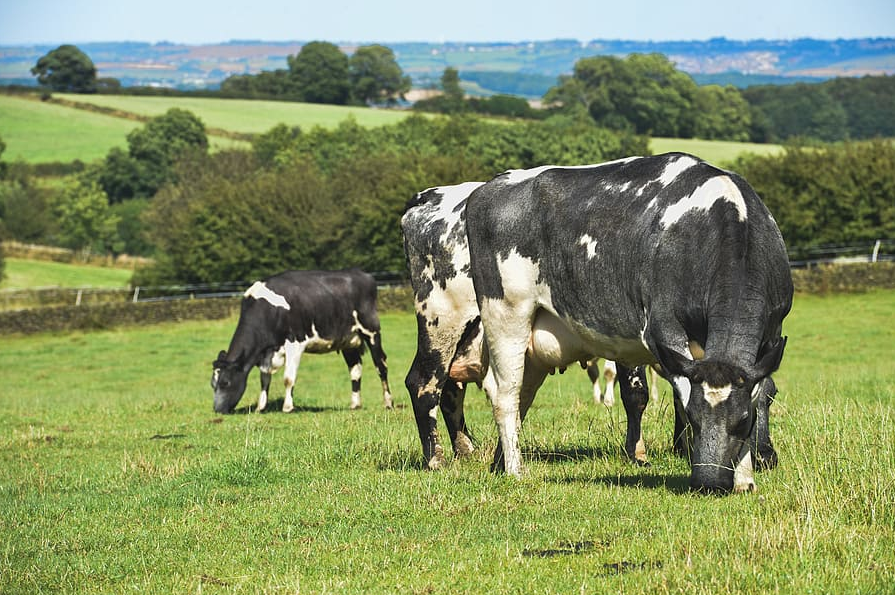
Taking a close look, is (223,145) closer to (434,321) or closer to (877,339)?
(877,339)

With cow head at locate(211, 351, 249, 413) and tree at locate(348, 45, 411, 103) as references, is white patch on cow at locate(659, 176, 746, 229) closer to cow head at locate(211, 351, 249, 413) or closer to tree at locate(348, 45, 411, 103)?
cow head at locate(211, 351, 249, 413)

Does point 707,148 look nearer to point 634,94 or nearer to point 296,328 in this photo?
point 634,94

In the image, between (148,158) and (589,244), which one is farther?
(148,158)

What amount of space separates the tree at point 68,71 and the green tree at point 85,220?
67.1 meters

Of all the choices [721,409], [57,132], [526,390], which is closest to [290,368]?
[526,390]

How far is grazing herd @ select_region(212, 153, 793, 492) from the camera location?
7934mm

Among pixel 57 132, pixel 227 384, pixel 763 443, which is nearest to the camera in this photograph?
pixel 763 443

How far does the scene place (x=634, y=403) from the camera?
35.3ft

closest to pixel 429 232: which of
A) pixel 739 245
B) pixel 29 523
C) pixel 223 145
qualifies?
pixel 739 245

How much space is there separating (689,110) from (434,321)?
141 metres

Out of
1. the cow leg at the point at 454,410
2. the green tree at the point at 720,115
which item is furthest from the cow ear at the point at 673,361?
the green tree at the point at 720,115

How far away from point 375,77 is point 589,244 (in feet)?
589

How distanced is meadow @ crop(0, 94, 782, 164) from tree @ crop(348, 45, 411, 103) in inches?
863

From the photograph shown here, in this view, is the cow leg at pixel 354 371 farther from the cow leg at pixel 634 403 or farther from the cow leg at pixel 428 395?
the cow leg at pixel 634 403
